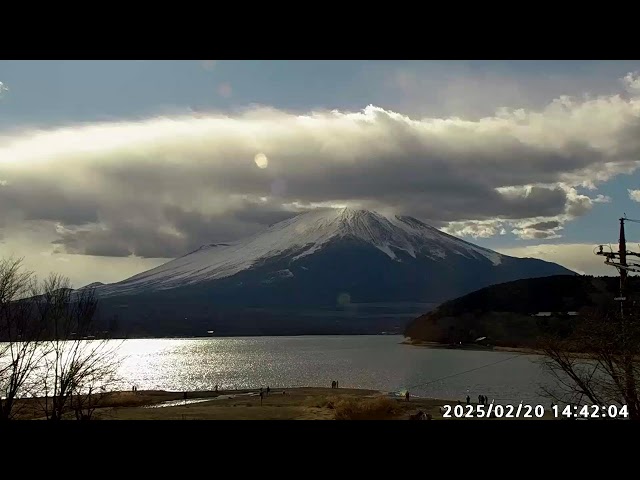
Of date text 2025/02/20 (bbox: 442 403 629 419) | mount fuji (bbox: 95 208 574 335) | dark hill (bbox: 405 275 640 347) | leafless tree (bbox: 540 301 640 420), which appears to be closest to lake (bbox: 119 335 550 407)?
dark hill (bbox: 405 275 640 347)

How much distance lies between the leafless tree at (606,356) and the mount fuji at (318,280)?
89707 millimetres

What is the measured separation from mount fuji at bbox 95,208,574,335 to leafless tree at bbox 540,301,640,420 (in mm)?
89707

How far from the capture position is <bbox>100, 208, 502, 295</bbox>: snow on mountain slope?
16525cm

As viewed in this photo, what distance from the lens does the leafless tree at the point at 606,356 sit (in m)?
4.90

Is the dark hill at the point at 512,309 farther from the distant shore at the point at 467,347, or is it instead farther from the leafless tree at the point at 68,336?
the leafless tree at the point at 68,336

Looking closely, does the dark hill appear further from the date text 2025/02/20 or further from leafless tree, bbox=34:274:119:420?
the date text 2025/02/20

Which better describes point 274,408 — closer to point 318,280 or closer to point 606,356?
point 606,356

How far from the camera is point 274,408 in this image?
46.9 feet

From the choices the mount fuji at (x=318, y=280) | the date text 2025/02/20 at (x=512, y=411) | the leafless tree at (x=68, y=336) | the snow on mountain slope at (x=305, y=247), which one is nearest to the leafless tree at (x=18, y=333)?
the leafless tree at (x=68, y=336)
